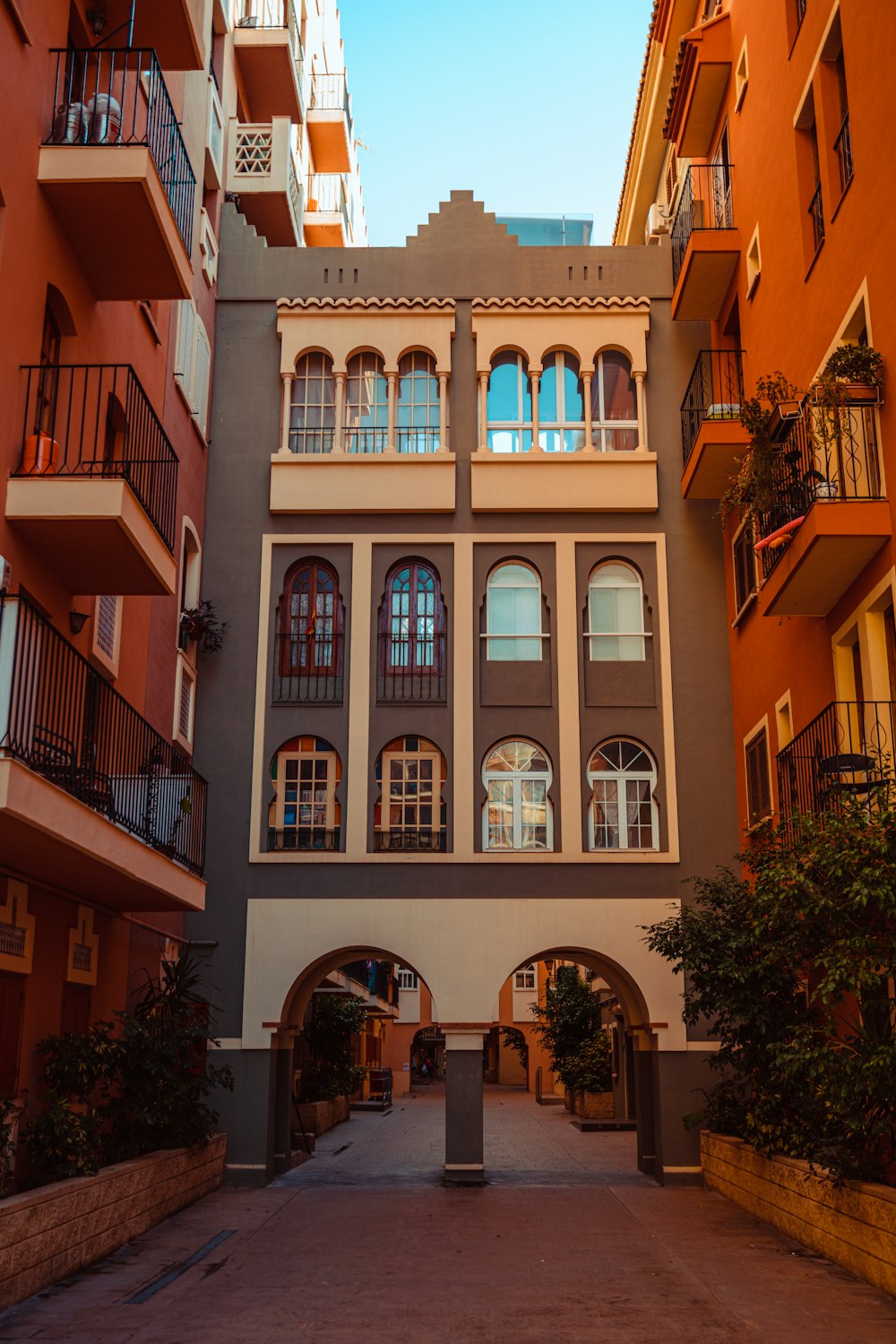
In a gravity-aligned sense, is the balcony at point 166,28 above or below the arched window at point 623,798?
above

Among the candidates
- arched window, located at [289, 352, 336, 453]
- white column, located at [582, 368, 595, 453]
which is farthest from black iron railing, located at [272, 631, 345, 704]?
white column, located at [582, 368, 595, 453]

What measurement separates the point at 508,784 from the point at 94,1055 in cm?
874

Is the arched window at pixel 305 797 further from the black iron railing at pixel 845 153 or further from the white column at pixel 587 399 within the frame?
the black iron railing at pixel 845 153

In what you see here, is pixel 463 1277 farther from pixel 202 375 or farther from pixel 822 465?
pixel 202 375

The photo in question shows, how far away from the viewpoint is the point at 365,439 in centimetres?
2152

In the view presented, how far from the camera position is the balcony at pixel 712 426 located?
61.1 ft

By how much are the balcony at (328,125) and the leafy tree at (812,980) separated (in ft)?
77.7

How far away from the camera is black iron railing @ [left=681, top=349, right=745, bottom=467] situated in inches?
773

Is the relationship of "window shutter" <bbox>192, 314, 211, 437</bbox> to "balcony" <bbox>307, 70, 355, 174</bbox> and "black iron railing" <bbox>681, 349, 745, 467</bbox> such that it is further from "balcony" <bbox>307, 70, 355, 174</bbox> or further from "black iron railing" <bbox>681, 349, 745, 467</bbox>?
"balcony" <bbox>307, 70, 355, 174</bbox>

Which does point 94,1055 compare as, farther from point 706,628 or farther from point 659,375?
point 659,375

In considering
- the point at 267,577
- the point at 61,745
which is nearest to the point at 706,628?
the point at 267,577

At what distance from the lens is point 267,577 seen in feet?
68.0

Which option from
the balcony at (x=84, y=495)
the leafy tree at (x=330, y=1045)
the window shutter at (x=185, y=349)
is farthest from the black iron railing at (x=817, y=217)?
the leafy tree at (x=330, y=1045)

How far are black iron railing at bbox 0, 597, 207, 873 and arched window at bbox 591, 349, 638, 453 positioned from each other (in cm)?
882
